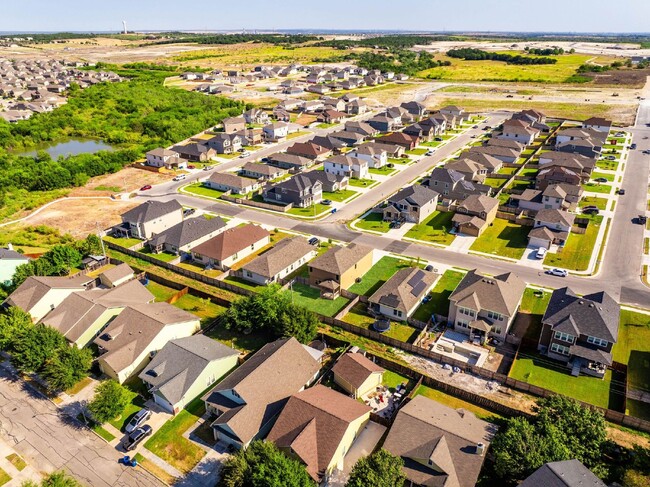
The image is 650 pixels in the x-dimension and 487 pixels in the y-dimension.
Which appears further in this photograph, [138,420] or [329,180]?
[329,180]

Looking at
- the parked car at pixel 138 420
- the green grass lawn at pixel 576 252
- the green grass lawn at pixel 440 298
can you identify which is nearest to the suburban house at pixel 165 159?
the green grass lawn at pixel 440 298

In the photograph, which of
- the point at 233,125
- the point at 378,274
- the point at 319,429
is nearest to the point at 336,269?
the point at 378,274

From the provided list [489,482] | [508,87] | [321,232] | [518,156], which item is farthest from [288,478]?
[508,87]

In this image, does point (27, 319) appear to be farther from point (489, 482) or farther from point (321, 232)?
point (489, 482)

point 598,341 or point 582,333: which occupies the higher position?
point 582,333

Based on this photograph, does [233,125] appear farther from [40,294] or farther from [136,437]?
[136,437]

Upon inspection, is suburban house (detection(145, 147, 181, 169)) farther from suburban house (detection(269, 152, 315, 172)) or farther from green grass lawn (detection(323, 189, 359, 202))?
green grass lawn (detection(323, 189, 359, 202))
